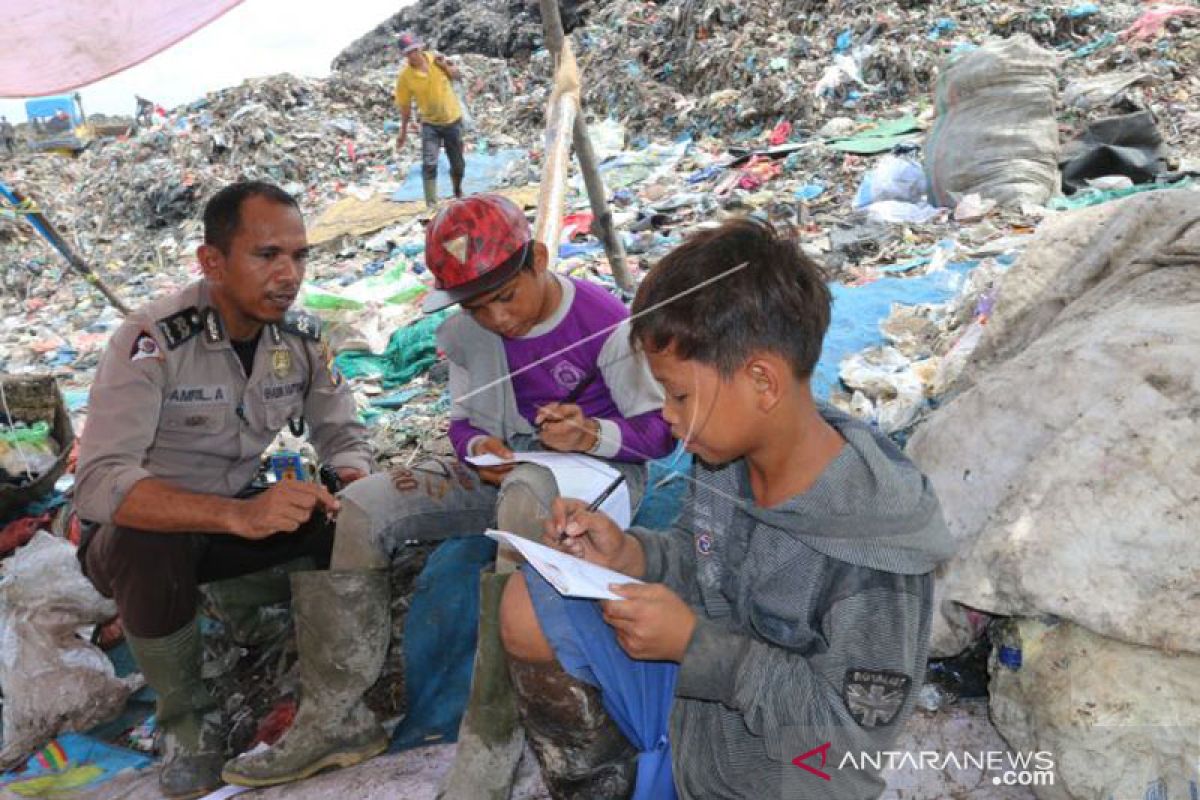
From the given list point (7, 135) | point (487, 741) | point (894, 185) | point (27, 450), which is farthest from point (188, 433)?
point (7, 135)

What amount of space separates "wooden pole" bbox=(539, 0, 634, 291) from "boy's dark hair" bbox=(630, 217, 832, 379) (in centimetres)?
305

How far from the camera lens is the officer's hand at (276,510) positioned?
2035 mm

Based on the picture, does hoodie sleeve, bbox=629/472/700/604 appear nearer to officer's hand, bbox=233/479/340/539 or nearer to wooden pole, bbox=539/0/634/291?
officer's hand, bbox=233/479/340/539

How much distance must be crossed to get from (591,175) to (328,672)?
10.5 ft

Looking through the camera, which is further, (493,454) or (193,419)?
(193,419)

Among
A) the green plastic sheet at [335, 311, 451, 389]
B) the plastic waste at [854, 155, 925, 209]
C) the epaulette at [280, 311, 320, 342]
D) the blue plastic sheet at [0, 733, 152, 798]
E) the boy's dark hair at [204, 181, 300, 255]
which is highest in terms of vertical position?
the boy's dark hair at [204, 181, 300, 255]

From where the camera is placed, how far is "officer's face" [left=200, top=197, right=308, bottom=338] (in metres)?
2.33

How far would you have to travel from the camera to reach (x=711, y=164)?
26.9 feet

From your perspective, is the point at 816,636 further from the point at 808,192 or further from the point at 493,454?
the point at 808,192

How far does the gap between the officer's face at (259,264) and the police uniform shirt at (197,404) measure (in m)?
0.08

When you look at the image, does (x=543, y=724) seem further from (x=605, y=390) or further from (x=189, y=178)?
(x=189, y=178)

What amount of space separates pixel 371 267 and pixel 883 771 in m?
6.58

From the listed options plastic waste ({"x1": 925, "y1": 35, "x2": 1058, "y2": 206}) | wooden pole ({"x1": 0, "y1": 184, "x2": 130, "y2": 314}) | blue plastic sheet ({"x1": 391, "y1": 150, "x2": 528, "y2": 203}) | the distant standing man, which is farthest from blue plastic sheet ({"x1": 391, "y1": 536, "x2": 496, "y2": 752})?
the distant standing man

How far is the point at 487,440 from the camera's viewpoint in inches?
89.6
